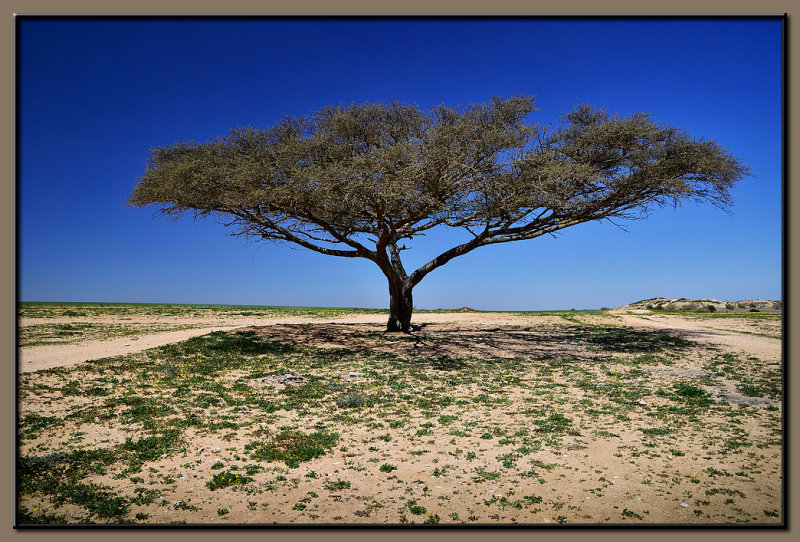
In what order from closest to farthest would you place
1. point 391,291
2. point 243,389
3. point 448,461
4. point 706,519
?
point 706,519, point 448,461, point 243,389, point 391,291

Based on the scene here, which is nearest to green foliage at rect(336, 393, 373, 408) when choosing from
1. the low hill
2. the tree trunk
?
the tree trunk

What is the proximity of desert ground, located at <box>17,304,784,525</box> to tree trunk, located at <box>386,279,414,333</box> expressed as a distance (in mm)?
5219

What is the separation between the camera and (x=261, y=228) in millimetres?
16734

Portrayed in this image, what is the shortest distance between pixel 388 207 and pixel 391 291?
4936 millimetres

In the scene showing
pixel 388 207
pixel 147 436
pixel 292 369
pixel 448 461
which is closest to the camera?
pixel 448 461

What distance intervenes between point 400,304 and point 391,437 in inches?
465

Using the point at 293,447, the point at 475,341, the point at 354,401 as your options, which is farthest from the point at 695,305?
the point at 293,447

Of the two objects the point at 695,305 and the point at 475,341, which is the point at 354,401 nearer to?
the point at 475,341

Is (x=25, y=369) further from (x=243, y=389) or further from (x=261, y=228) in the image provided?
(x=261, y=228)

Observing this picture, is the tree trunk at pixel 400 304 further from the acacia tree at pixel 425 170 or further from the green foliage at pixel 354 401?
the green foliage at pixel 354 401

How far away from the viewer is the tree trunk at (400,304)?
706 inches

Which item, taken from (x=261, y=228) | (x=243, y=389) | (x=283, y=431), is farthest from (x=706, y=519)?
(x=261, y=228)

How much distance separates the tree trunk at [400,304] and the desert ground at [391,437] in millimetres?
5219

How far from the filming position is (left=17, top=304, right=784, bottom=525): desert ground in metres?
4.07
